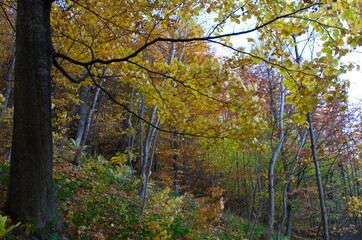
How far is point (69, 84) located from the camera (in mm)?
7492

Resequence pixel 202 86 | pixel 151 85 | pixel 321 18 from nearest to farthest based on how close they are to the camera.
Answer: pixel 321 18 < pixel 202 86 < pixel 151 85

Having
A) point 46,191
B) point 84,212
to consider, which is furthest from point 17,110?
point 84,212

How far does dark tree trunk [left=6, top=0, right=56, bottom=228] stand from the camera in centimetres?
247

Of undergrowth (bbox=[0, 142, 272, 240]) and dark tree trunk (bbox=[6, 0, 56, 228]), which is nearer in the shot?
dark tree trunk (bbox=[6, 0, 56, 228])

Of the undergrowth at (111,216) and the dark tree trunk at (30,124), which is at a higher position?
the dark tree trunk at (30,124)

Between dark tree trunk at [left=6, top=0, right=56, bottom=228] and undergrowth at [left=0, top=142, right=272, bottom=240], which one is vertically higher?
dark tree trunk at [left=6, top=0, right=56, bottom=228]

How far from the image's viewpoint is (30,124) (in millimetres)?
2465

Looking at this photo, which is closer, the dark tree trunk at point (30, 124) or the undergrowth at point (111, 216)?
the dark tree trunk at point (30, 124)

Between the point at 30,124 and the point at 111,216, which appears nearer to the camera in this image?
the point at 30,124

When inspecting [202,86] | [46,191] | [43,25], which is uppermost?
[43,25]

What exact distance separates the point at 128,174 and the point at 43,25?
26.2 ft

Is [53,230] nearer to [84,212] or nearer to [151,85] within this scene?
[84,212]

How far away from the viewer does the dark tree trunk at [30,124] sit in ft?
8.09

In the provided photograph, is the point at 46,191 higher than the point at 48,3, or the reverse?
the point at 48,3
